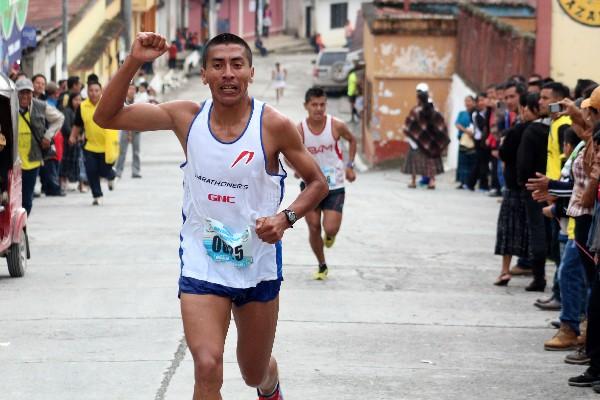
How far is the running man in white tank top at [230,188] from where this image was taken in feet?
23.5

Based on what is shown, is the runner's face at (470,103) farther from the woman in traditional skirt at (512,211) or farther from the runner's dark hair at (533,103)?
the runner's dark hair at (533,103)

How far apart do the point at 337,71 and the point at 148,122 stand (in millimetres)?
45863

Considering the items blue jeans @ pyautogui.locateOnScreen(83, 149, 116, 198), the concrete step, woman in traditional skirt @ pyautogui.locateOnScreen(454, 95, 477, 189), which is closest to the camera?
blue jeans @ pyautogui.locateOnScreen(83, 149, 116, 198)

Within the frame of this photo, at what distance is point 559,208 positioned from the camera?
1104 cm

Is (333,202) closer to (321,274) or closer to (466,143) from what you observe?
(321,274)

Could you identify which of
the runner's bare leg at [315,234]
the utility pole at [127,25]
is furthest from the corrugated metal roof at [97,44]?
the runner's bare leg at [315,234]

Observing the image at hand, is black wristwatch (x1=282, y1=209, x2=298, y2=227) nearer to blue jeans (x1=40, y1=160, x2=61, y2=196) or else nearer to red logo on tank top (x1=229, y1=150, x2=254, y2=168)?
red logo on tank top (x1=229, y1=150, x2=254, y2=168)

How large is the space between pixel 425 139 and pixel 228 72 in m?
17.9

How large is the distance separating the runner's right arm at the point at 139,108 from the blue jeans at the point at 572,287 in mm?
4095

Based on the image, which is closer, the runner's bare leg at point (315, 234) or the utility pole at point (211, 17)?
the runner's bare leg at point (315, 234)

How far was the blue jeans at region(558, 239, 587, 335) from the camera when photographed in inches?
414

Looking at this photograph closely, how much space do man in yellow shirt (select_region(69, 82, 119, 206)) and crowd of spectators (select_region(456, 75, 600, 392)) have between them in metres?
5.80

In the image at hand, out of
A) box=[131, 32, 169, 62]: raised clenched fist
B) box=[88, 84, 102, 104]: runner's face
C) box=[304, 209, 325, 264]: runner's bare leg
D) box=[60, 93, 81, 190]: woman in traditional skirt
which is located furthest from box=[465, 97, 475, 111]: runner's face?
box=[131, 32, 169, 62]: raised clenched fist

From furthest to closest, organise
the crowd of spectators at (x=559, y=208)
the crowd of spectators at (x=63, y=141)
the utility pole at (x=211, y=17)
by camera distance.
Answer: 1. the utility pole at (x=211, y=17)
2. the crowd of spectators at (x=63, y=141)
3. the crowd of spectators at (x=559, y=208)
